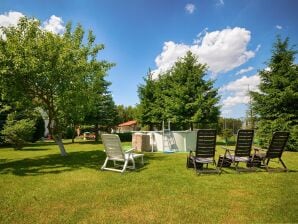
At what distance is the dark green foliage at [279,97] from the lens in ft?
61.7

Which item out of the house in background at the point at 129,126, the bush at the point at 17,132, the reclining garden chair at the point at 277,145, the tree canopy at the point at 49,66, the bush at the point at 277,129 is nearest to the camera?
the reclining garden chair at the point at 277,145

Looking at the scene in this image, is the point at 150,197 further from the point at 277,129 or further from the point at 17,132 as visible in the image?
the point at 17,132

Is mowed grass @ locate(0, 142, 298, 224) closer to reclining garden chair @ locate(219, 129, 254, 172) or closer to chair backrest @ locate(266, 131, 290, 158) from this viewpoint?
reclining garden chair @ locate(219, 129, 254, 172)

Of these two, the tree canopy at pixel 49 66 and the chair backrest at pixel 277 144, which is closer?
the chair backrest at pixel 277 144

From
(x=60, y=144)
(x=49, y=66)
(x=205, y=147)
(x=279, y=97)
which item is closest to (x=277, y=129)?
(x=279, y=97)

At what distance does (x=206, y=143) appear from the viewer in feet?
28.5

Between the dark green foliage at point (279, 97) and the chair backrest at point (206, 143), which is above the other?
the dark green foliage at point (279, 97)

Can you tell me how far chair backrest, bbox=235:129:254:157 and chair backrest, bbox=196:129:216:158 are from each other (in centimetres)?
87

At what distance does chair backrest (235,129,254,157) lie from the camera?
8703 millimetres

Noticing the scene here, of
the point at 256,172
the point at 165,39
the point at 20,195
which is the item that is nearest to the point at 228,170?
the point at 256,172

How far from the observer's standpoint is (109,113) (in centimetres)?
3025

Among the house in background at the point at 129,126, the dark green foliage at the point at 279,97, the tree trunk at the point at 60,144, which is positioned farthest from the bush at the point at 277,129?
the house in background at the point at 129,126

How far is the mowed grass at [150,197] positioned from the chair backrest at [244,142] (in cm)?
75

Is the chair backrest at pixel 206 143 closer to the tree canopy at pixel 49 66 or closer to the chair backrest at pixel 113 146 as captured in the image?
the chair backrest at pixel 113 146
